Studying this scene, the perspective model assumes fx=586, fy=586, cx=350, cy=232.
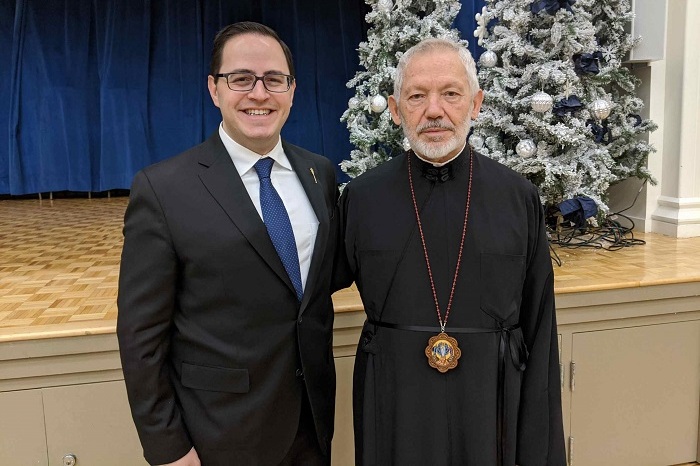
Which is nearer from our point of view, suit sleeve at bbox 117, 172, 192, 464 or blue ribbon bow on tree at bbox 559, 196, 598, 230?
suit sleeve at bbox 117, 172, 192, 464

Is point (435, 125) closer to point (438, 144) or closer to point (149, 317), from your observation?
point (438, 144)

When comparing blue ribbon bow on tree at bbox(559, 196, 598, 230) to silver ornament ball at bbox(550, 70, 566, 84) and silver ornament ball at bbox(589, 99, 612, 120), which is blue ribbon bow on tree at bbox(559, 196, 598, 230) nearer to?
silver ornament ball at bbox(589, 99, 612, 120)

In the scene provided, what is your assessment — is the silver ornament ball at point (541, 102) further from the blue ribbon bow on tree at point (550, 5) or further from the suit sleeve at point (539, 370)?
the suit sleeve at point (539, 370)

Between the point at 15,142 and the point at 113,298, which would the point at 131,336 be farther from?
the point at 15,142

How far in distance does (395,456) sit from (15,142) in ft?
20.9

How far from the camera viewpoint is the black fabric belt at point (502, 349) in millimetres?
1616

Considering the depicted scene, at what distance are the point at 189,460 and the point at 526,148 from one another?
2561mm

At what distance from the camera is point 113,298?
264 cm

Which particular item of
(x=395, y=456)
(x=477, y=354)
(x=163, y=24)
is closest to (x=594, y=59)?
(x=477, y=354)

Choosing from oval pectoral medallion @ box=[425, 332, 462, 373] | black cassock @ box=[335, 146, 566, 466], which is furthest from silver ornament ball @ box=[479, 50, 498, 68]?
oval pectoral medallion @ box=[425, 332, 462, 373]

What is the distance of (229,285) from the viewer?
1.42 metres

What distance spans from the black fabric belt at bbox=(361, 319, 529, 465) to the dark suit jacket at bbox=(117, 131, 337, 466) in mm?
264

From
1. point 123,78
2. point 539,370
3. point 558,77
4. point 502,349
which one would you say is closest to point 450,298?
point 502,349

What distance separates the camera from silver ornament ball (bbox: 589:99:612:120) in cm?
336
